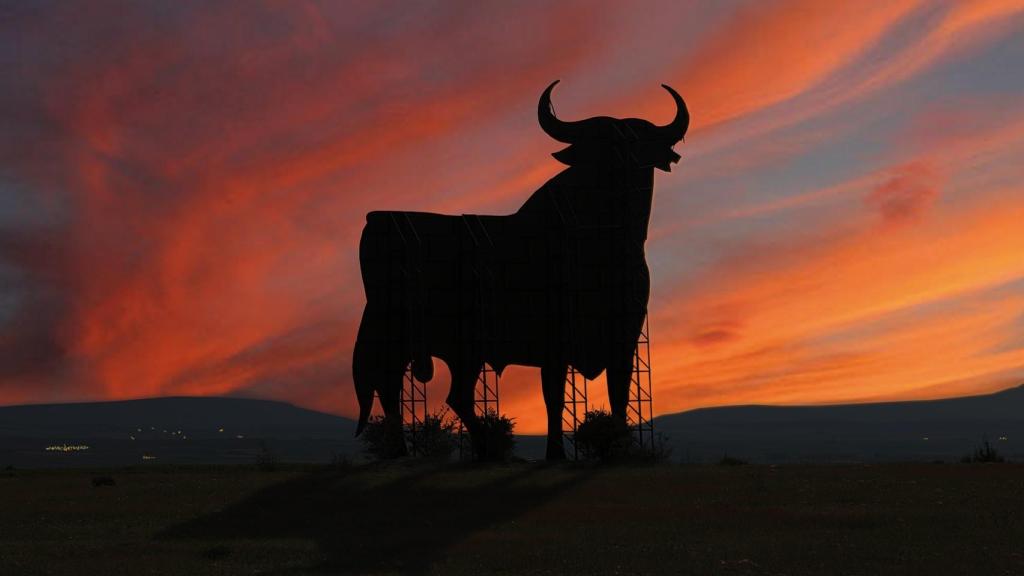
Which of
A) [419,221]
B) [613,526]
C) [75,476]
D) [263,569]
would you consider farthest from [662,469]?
[75,476]

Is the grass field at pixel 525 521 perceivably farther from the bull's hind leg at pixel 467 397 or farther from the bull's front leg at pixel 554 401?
the bull's hind leg at pixel 467 397

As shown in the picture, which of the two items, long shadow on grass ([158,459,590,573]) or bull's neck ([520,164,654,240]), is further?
bull's neck ([520,164,654,240])

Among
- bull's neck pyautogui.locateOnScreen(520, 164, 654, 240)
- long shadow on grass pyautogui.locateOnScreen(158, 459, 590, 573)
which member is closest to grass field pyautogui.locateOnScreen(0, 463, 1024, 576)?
long shadow on grass pyautogui.locateOnScreen(158, 459, 590, 573)

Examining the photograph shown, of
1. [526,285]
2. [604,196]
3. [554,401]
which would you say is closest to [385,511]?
[554,401]

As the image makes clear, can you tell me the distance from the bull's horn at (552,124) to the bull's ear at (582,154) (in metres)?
0.30

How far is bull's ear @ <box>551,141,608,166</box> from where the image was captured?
110ft

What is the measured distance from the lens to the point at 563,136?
110 feet

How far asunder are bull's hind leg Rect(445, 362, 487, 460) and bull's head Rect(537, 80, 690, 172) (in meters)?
6.87

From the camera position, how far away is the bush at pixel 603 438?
32.1m

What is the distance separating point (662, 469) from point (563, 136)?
34.5ft

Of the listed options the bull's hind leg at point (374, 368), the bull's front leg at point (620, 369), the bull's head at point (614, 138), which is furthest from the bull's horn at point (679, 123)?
the bull's hind leg at point (374, 368)

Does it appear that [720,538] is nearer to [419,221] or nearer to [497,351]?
[497,351]

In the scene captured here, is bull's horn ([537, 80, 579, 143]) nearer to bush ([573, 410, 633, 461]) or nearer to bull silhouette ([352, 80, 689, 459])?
bull silhouette ([352, 80, 689, 459])

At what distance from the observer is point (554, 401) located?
32.6 meters
